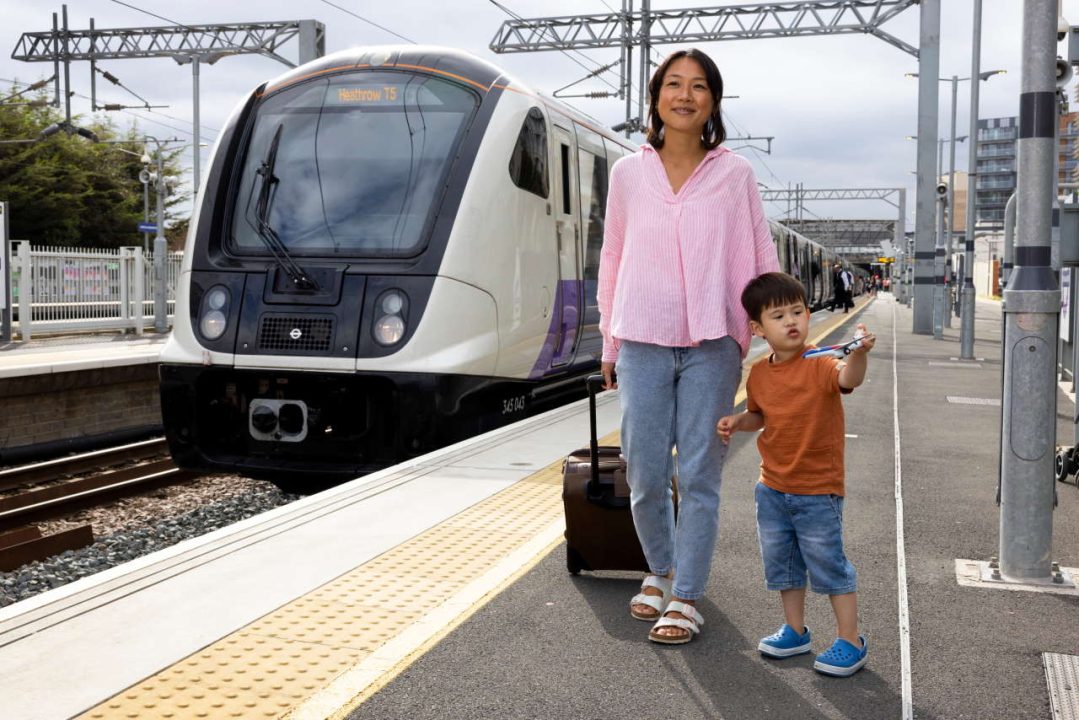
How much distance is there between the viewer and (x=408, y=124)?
789 centimetres

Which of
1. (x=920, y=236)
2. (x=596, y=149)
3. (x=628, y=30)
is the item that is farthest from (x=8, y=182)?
(x=596, y=149)

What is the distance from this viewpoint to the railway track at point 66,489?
6969mm

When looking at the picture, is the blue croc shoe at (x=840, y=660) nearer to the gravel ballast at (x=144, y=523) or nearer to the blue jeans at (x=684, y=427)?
the blue jeans at (x=684, y=427)

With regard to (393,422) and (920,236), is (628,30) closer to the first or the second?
(920,236)

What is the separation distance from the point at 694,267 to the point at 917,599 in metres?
1.56

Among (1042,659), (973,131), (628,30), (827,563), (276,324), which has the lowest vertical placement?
(1042,659)

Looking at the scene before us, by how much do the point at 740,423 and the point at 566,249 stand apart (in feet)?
19.6

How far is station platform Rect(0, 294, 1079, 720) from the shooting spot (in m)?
3.29

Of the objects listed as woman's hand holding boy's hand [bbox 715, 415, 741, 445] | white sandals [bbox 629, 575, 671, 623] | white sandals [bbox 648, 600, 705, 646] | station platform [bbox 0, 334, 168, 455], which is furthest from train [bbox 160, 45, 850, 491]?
woman's hand holding boy's hand [bbox 715, 415, 741, 445]

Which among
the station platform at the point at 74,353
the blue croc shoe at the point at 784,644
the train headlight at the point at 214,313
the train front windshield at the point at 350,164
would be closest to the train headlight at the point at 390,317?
the train front windshield at the point at 350,164

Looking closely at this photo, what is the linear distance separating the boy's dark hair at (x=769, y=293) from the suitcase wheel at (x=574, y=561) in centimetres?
127

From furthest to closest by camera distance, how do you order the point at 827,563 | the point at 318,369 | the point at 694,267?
the point at 318,369
the point at 694,267
the point at 827,563

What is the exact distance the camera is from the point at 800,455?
139 inches

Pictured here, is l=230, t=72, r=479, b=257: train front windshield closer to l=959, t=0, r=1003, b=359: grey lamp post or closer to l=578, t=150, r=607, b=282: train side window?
l=578, t=150, r=607, b=282: train side window
